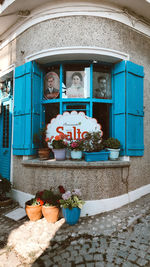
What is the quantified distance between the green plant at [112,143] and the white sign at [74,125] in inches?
12.3

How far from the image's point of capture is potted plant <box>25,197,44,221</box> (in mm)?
3312

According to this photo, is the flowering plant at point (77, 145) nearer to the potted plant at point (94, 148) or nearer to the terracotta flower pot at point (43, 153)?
the potted plant at point (94, 148)

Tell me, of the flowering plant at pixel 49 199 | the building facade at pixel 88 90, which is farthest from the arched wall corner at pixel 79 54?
the flowering plant at pixel 49 199

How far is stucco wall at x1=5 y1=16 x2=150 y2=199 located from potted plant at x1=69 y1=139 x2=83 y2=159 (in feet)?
1.09

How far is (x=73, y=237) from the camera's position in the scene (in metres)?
2.83

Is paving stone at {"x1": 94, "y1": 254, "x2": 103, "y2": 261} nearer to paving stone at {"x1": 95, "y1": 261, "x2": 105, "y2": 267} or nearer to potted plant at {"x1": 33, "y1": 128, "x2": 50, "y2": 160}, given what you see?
paving stone at {"x1": 95, "y1": 261, "x2": 105, "y2": 267}

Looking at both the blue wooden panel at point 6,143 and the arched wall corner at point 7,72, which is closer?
the arched wall corner at point 7,72

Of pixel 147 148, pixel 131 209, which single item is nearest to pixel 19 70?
pixel 147 148

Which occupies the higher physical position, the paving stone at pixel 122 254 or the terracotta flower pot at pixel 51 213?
the terracotta flower pot at pixel 51 213

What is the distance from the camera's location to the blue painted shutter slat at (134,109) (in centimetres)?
399

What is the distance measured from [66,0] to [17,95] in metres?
2.40

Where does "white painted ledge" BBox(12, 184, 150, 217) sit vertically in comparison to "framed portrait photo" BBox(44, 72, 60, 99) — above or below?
below

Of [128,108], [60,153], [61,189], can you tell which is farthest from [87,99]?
[61,189]

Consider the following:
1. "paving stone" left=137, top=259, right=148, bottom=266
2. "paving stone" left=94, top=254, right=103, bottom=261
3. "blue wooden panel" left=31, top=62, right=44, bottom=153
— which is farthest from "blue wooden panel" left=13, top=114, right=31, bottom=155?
"paving stone" left=137, top=259, right=148, bottom=266
